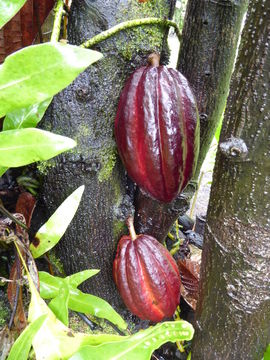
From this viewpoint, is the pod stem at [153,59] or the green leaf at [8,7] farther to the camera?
the pod stem at [153,59]

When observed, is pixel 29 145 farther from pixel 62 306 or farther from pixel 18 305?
pixel 18 305

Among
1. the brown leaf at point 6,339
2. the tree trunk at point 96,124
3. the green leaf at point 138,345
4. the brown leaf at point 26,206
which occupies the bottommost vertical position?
the brown leaf at point 6,339

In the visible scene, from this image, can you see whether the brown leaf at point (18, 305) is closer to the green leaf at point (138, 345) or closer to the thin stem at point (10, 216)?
the thin stem at point (10, 216)

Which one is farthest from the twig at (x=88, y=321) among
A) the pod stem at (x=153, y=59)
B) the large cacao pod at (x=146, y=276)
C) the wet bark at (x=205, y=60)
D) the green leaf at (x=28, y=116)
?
the pod stem at (x=153, y=59)

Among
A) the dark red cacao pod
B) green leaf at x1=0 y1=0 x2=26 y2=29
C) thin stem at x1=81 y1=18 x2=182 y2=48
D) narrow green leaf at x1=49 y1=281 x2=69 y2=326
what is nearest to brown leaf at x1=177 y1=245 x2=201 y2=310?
the dark red cacao pod

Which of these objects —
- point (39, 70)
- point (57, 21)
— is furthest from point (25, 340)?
point (57, 21)
